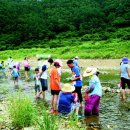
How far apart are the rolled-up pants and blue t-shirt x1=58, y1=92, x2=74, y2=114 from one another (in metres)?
0.58

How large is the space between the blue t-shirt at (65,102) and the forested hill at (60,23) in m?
50.5

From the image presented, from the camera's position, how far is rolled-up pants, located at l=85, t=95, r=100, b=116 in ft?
42.0

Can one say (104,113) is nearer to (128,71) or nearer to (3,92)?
(128,71)

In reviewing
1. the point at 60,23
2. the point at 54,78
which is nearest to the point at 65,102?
the point at 54,78

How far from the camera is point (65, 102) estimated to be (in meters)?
12.6

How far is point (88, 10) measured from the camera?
100 meters

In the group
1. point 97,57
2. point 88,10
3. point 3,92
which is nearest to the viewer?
point 3,92

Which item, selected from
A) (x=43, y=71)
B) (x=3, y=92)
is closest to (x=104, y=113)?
(x=43, y=71)

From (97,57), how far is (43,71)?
1219 inches

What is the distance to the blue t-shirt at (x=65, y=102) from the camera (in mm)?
12656

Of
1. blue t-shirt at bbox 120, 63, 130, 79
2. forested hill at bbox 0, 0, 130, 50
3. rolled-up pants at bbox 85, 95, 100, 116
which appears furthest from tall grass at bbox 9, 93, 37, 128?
forested hill at bbox 0, 0, 130, 50

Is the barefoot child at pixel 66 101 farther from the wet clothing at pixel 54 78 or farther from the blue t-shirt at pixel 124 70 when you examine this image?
the blue t-shirt at pixel 124 70

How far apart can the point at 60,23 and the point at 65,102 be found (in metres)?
82.1

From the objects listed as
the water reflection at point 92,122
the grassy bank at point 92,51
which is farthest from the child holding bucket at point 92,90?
the grassy bank at point 92,51
